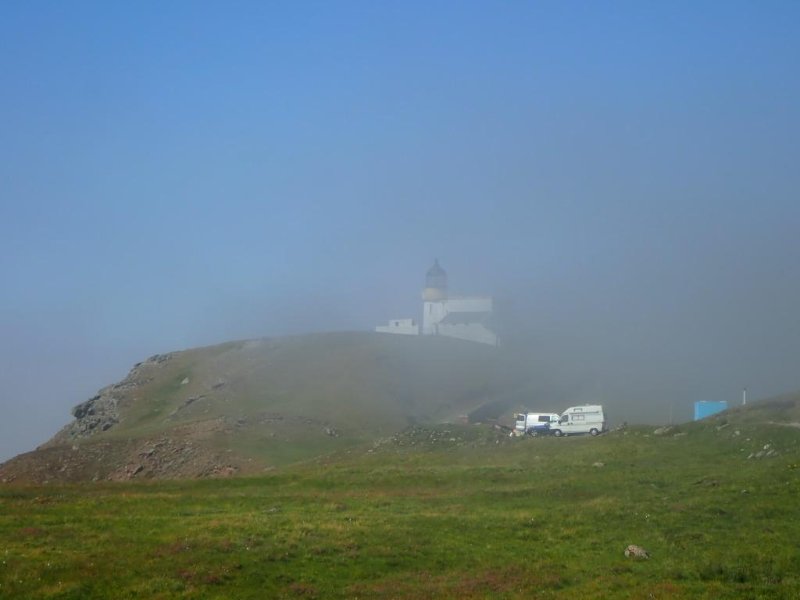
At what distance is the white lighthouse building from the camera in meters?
118

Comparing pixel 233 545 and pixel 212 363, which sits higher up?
pixel 212 363

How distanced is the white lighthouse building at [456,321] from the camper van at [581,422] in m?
52.4

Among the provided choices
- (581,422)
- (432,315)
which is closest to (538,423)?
(581,422)

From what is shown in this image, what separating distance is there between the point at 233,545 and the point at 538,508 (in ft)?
38.0

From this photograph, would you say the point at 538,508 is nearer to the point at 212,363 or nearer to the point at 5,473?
the point at 5,473

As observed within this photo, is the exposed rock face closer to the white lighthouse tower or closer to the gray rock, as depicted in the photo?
the white lighthouse tower

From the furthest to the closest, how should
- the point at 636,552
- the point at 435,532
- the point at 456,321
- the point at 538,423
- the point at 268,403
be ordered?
1. the point at 456,321
2. the point at 268,403
3. the point at 538,423
4. the point at 435,532
5. the point at 636,552

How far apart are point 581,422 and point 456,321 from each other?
57128 millimetres

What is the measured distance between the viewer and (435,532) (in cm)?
2548

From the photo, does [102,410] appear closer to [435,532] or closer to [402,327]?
[402,327]

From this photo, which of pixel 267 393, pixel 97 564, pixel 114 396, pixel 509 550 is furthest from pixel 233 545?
pixel 114 396

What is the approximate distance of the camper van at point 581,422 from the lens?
62.1m

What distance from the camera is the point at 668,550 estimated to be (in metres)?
22.3

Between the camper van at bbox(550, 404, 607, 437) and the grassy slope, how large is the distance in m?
20.6
